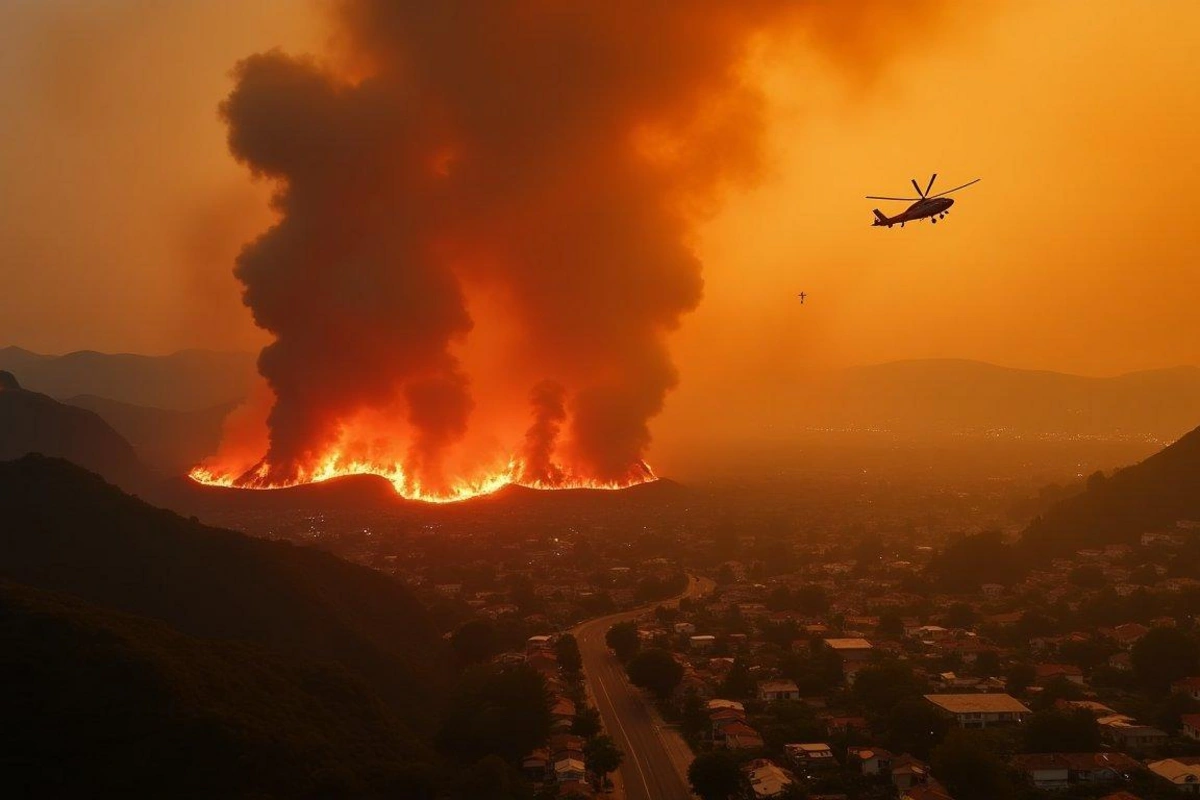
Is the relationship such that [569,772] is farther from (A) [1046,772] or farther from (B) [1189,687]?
(B) [1189,687]

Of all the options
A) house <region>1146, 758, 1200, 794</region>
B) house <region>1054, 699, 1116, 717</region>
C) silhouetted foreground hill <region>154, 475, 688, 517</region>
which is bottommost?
house <region>1146, 758, 1200, 794</region>

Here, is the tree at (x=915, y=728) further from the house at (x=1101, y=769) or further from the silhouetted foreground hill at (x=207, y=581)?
the silhouetted foreground hill at (x=207, y=581)

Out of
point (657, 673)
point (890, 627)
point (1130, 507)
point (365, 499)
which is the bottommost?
point (890, 627)

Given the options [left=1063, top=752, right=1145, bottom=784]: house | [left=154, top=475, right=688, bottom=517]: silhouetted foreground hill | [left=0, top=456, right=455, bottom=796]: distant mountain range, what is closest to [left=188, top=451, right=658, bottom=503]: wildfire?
[left=154, top=475, right=688, bottom=517]: silhouetted foreground hill

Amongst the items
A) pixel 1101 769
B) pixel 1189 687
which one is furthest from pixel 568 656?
pixel 1189 687

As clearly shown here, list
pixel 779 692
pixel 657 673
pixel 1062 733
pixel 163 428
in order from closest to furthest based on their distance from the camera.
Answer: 1. pixel 1062 733
2. pixel 779 692
3. pixel 657 673
4. pixel 163 428

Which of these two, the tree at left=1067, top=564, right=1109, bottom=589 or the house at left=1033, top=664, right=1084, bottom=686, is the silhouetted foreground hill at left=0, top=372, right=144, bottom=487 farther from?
the tree at left=1067, top=564, right=1109, bottom=589
